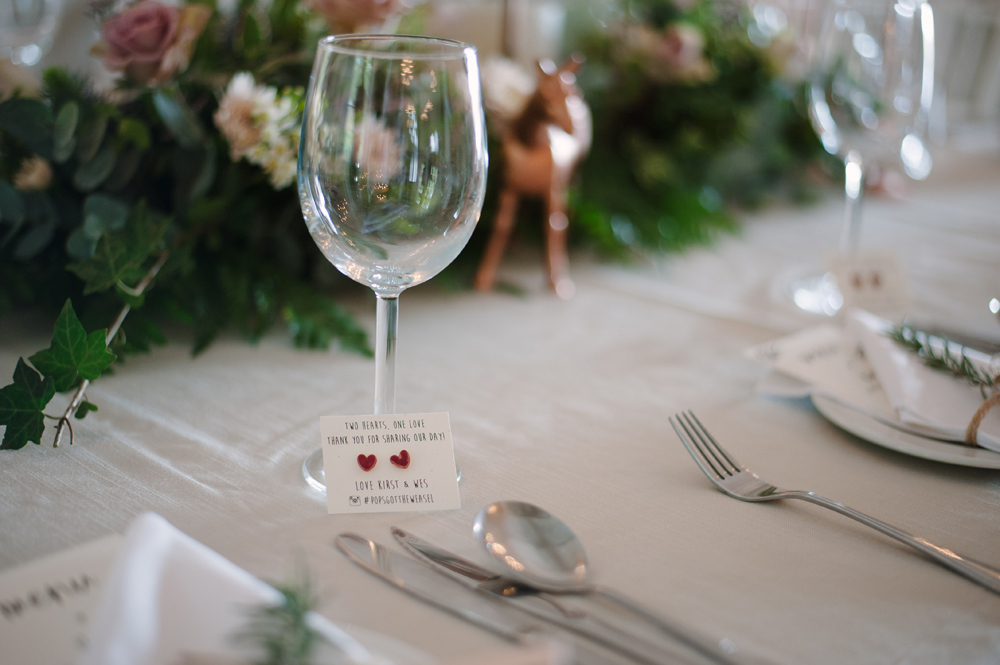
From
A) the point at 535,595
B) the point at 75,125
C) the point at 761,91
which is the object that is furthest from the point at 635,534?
the point at 761,91

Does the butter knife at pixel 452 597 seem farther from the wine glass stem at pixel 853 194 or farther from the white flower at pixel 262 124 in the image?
the wine glass stem at pixel 853 194

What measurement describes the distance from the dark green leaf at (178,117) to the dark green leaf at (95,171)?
0.07 m

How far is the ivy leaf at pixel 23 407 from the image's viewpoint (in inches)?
22.5

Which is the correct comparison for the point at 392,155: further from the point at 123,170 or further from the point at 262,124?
the point at 123,170

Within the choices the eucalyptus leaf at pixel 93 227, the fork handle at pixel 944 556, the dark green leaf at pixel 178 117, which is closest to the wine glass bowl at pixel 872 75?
the fork handle at pixel 944 556

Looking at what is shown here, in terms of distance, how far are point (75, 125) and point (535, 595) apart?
2.08 ft

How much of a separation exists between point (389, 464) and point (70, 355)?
10.3 inches

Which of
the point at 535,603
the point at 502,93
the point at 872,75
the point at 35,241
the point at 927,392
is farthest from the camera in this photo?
the point at 502,93

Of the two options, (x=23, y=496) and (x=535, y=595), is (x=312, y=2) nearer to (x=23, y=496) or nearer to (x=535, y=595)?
(x=23, y=496)

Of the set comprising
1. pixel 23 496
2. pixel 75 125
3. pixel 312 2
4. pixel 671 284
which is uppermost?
pixel 312 2

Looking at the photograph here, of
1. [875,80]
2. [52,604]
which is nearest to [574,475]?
[52,604]

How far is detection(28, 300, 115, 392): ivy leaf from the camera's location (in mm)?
579

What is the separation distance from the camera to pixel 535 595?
45cm

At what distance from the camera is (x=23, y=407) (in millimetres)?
577
